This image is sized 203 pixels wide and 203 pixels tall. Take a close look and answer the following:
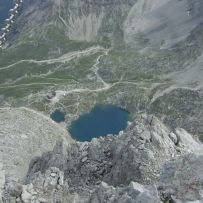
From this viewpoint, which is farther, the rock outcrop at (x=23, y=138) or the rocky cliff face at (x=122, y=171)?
the rock outcrop at (x=23, y=138)

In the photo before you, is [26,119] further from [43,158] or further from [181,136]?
[181,136]

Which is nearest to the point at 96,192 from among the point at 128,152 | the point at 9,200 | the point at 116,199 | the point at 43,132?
the point at 116,199

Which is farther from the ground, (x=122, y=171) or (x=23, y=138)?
(x=23, y=138)

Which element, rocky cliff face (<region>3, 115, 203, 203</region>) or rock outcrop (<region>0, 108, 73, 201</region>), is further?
rock outcrop (<region>0, 108, 73, 201</region>)

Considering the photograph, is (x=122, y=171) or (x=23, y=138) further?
(x=23, y=138)

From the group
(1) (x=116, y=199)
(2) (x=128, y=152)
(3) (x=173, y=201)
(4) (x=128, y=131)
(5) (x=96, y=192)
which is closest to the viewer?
(3) (x=173, y=201)

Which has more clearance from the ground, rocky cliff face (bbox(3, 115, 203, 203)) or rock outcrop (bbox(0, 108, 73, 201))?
rock outcrop (bbox(0, 108, 73, 201))

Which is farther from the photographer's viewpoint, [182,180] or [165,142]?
[165,142]

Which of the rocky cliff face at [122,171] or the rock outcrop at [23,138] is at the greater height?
the rock outcrop at [23,138]
